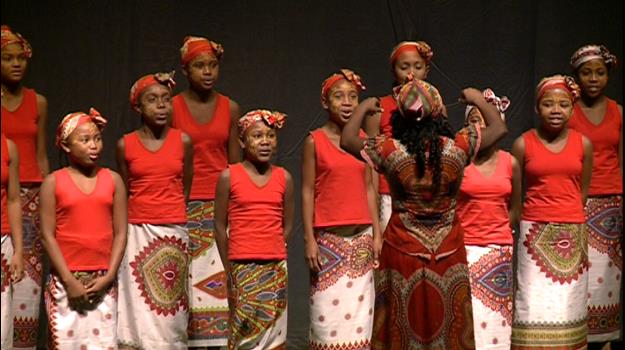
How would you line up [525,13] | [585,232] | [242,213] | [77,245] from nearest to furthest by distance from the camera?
1. [77,245]
2. [242,213]
3. [585,232]
4. [525,13]

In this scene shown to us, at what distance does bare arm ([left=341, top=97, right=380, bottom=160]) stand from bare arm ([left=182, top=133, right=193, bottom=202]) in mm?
1111

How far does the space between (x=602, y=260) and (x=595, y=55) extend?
1.02m

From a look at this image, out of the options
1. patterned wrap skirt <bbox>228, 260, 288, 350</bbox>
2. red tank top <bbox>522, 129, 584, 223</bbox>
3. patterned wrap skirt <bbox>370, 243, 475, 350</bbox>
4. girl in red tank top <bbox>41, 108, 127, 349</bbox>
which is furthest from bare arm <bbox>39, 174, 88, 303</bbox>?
red tank top <bbox>522, 129, 584, 223</bbox>

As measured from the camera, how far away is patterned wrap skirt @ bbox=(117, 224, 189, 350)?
254 inches

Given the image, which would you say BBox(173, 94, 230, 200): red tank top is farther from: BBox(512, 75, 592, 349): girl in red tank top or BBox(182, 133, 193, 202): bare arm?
BBox(512, 75, 592, 349): girl in red tank top

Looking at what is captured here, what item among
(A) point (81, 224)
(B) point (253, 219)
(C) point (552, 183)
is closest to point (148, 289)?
(B) point (253, 219)

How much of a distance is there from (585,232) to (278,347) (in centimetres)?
160

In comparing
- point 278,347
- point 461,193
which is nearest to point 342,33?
point 461,193

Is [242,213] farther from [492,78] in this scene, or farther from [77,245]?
[492,78]

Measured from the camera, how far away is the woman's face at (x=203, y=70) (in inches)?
268

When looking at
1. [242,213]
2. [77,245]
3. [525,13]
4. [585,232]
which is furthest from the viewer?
[525,13]

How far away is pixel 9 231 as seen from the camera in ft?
17.0

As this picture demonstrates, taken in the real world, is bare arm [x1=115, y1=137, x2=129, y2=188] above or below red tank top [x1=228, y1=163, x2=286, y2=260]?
above

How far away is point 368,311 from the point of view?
655 cm
